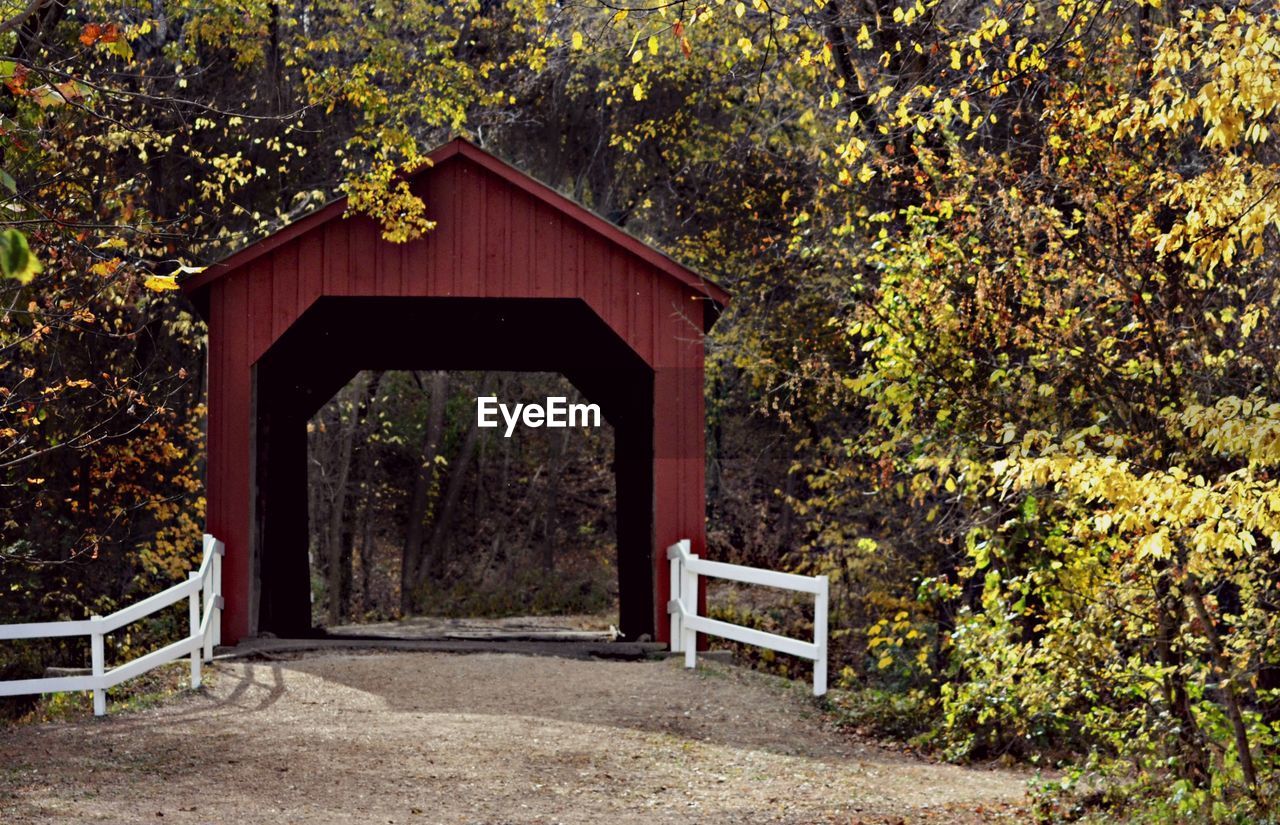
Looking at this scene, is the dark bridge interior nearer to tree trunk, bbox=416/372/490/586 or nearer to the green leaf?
the green leaf

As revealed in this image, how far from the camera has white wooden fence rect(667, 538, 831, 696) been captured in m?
11.4

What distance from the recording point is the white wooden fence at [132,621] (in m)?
9.94

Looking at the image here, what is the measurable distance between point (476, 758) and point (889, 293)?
412cm

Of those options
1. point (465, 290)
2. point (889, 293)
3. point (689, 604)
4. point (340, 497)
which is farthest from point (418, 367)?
point (340, 497)

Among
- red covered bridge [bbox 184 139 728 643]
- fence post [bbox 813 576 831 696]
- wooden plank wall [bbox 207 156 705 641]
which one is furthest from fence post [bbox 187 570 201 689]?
fence post [bbox 813 576 831 696]

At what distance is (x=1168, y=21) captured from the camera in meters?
10.5

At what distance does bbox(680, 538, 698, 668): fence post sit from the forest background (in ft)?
4.95

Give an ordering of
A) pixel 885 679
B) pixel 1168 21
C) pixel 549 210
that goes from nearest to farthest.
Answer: pixel 1168 21 < pixel 549 210 < pixel 885 679

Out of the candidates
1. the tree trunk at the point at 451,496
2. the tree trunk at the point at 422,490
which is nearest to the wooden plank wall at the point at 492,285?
the tree trunk at the point at 422,490

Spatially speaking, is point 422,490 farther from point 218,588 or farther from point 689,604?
point 689,604

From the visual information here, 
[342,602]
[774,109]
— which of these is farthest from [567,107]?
[342,602]

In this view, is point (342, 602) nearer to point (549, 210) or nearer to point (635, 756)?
point (549, 210)

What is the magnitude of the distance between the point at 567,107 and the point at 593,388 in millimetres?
8311

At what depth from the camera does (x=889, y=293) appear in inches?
391
